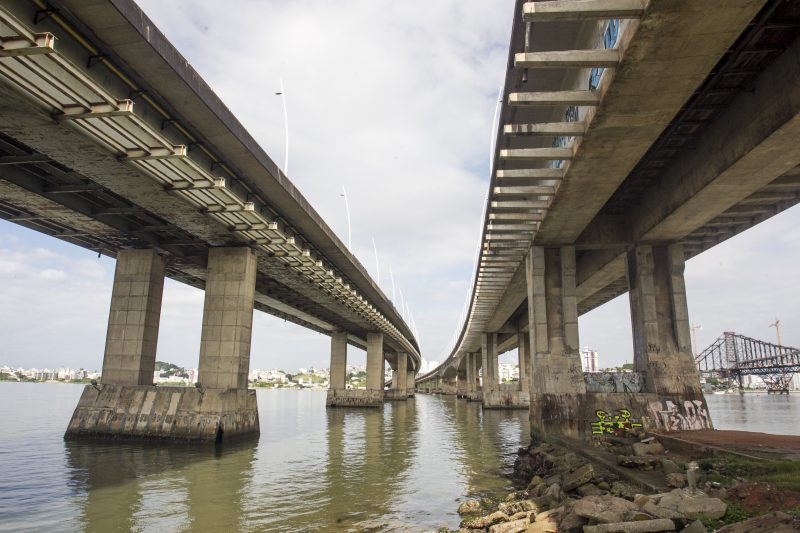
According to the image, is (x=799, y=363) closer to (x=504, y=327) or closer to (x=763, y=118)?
(x=504, y=327)

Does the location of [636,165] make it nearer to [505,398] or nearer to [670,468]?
[670,468]

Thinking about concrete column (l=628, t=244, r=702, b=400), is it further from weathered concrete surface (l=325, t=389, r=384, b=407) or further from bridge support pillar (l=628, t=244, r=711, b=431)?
weathered concrete surface (l=325, t=389, r=384, b=407)

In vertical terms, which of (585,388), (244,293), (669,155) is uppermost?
(669,155)

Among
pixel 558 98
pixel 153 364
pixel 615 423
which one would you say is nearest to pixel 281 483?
pixel 558 98

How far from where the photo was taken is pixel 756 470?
1079 centimetres

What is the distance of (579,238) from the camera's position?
26.0 meters

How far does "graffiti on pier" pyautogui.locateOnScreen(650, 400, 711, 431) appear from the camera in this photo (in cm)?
2188

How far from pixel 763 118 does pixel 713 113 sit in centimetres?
267

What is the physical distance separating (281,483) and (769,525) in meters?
13.5

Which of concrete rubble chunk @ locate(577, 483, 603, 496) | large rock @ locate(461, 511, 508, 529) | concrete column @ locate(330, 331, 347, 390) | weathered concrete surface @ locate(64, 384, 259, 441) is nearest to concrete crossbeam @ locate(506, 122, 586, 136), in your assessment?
concrete rubble chunk @ locate(577, 483, 603, 496)

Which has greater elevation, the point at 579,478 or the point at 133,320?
the point at 133,320

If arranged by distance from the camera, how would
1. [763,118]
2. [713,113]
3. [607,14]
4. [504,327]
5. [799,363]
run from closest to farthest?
[607,14]
[763,118]
[713,113]
[504,327]
[799,363]

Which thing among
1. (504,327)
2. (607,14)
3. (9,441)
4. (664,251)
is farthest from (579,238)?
(504,327)

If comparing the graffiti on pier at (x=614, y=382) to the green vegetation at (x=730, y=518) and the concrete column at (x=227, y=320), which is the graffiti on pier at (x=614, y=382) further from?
the concrete column at (x=227, y=320)
